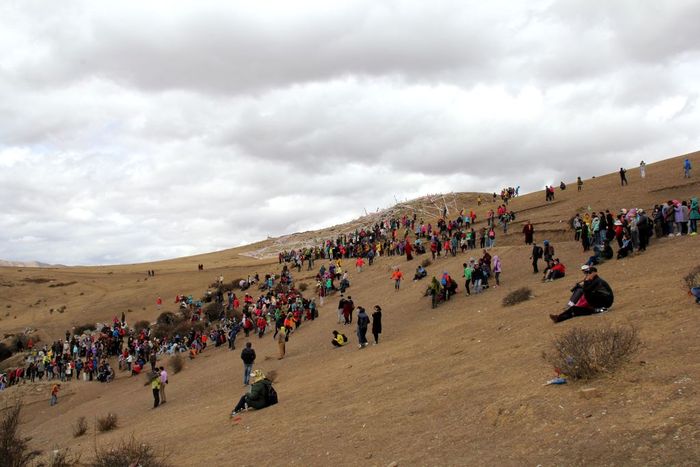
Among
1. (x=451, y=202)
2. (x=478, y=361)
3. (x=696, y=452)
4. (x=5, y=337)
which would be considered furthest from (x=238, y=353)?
(x=451, y=202)

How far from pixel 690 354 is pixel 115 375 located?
3112 centimetres

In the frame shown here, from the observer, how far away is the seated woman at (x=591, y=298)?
12.9m

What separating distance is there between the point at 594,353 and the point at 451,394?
2799mm

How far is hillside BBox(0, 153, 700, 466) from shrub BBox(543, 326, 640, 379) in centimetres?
22

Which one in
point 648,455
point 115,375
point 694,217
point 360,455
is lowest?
point 115,375

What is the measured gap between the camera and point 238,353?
92.3 ft

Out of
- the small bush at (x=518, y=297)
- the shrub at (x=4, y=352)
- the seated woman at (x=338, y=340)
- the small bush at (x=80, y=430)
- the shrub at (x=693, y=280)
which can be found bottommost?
the small bush at (x=80, y=430)

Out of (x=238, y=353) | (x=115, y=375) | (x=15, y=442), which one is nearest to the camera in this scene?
(x=15, y=442)

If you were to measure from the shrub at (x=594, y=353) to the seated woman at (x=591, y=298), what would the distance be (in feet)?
15.4

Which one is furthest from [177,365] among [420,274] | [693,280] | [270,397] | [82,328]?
[693,280]

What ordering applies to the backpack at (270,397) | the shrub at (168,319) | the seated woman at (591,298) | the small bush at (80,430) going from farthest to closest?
the shrub at (168,319), the small bush at (80,430), the backpack at (270,397), the seated woman at (591,298)

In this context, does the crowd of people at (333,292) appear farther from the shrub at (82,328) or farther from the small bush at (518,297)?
the small bush at (518,297)

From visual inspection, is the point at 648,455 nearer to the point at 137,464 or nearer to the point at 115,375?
the point at 137,464

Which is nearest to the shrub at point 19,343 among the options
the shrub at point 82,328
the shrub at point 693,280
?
the shrub at point 82,328
